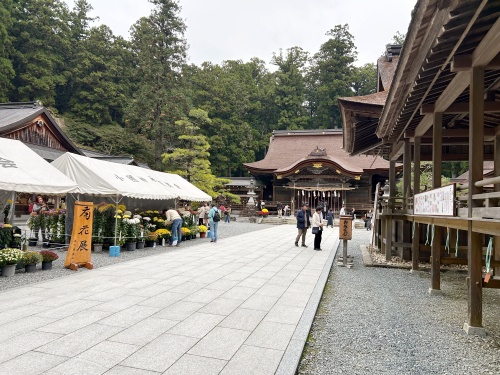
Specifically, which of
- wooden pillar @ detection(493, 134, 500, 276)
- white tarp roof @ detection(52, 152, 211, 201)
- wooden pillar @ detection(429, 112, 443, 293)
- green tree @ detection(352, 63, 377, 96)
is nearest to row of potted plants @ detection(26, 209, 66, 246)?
white tarp roof @ detection(52, 152, 211, 201)

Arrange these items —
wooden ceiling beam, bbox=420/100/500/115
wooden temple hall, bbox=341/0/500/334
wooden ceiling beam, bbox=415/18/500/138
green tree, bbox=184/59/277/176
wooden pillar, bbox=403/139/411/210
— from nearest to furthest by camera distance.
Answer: wooden temple hall, bbox=341/0/500/334 → wooden ceiling beam, bbox=415/18/500/138 → wooden ceiling beam, bbox=420/100/500/115 → wooden pillar, bbox=403/139/411/210 → green tree, bbox=184/59/277/176

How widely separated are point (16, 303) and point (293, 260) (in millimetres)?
6111

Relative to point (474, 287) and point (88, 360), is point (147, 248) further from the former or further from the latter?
point (474, 287)

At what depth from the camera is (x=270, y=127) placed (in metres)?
46.8

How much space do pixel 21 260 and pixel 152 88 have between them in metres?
20.8

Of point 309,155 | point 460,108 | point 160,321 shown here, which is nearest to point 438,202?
point 460,108

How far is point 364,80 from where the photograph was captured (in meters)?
46.5

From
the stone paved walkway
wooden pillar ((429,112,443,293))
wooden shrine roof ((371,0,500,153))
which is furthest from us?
wooden pillar ((429,112,443,293))

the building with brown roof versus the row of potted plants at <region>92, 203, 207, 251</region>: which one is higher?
the building with brown roof

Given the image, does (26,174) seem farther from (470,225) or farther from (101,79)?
(101,79)

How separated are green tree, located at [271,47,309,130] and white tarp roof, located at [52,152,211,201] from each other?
116 feet

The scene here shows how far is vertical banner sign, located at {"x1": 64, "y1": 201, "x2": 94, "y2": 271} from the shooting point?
7098mm

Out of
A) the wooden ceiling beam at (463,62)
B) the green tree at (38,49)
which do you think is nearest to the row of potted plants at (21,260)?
the wooden ceiling beam at (463,62)

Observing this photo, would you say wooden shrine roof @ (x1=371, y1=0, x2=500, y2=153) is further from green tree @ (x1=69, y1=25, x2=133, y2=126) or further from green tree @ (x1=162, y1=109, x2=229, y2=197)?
green tree @ (x1=69, y1=25, x2=133, y2=126)
